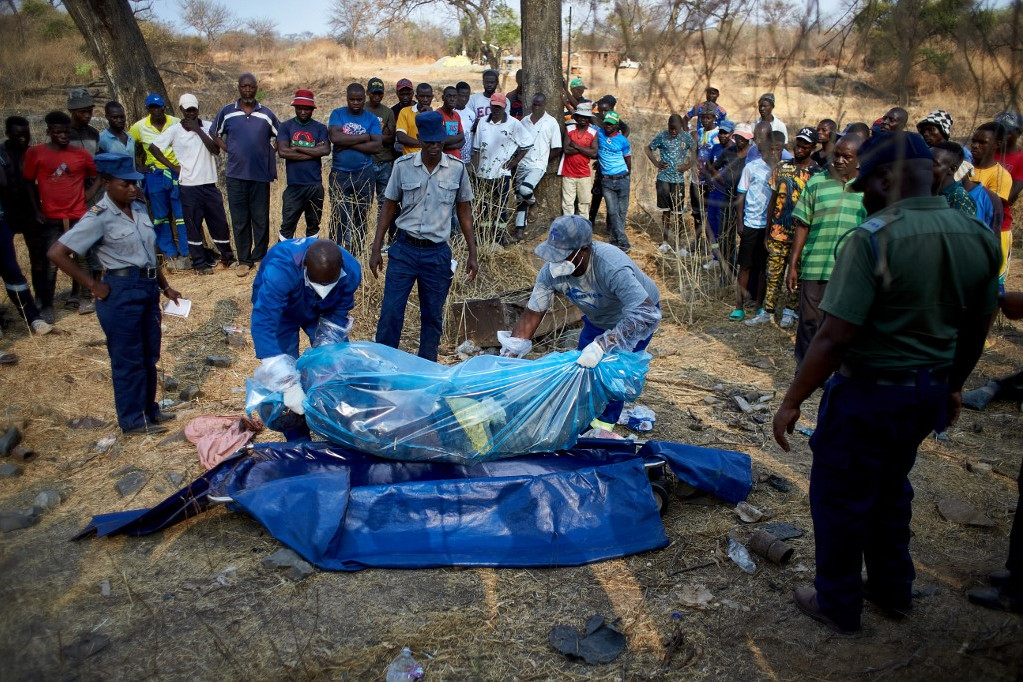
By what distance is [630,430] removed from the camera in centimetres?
445

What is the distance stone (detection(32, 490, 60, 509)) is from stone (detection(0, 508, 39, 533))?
0.08 metres

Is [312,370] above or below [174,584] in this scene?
above

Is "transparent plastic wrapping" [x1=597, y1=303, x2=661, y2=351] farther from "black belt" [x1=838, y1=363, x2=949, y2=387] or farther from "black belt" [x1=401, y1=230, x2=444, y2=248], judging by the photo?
"black belt" [x1=401, y1=230, x2=444, y2=248]

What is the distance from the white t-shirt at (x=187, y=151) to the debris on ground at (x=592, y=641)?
6039 mm

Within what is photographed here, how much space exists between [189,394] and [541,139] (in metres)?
4.97

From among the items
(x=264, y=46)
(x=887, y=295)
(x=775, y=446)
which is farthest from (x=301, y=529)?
(x=264, y=46)

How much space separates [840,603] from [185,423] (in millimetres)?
3804

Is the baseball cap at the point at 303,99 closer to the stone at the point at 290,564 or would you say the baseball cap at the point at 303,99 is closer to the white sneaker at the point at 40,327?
the white sneaker at the point at 40,327

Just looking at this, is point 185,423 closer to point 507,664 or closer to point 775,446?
point 507,664

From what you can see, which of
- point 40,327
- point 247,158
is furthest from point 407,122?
point 40,327

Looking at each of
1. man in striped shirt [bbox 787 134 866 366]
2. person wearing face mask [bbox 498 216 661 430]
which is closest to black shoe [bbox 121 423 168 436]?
person wearing face mask [bbox 498 216 661 430]

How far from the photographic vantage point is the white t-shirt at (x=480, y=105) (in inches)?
327

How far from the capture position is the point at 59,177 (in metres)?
6.13

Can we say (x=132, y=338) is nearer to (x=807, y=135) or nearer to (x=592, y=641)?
(x=592, y=641)
